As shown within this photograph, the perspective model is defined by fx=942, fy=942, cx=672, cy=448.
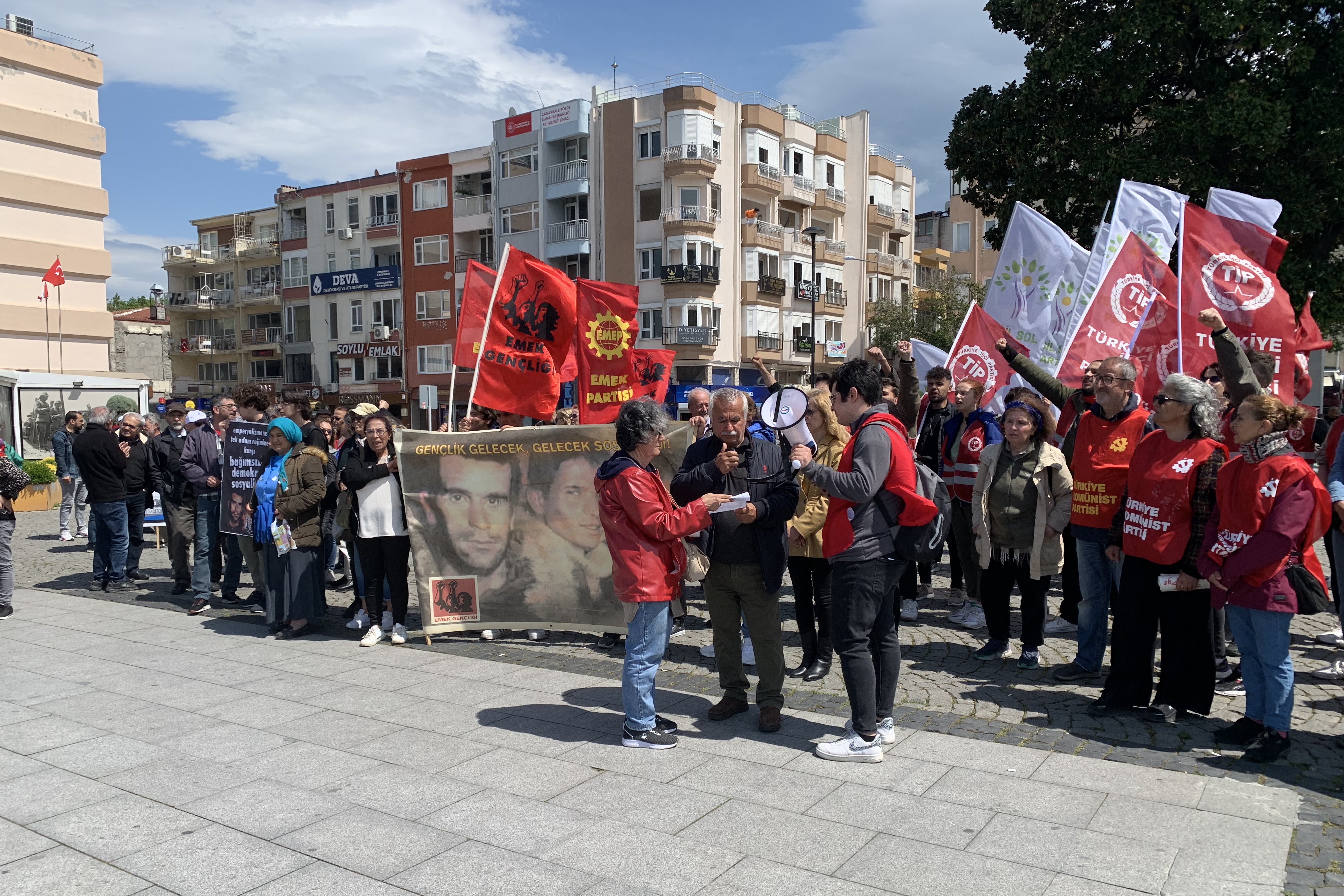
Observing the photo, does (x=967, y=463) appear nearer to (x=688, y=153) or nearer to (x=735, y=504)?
(x=735, y=504)

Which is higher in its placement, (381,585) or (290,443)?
(290,443)

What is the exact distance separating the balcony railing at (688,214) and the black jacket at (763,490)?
40584mm

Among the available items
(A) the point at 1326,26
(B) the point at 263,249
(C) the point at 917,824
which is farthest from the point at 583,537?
(B) the point at 263,249

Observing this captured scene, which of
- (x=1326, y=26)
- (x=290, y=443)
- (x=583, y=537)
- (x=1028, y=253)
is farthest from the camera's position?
(x=1326, y=26)

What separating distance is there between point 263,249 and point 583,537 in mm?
60749

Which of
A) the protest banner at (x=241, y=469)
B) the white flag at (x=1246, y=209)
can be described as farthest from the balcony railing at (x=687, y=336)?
the white flag at (x=1246, y=209)

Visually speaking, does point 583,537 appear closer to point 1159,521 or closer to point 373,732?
point 373,732

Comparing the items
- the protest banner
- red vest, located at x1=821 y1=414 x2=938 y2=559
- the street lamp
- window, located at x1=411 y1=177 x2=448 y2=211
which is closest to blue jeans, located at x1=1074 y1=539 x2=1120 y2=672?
red vest, located at x1=821 y1=414 x2=938 y2=559

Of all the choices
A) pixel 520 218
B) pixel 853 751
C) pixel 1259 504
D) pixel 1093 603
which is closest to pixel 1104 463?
pixel 1093 603

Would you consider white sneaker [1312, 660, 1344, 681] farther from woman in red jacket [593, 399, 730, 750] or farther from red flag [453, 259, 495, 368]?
red flag [453, 259, 495, 368]

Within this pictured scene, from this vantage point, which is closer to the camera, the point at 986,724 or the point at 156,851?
the point at 156,851

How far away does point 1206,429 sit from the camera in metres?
5.24

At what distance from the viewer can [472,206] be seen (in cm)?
5109

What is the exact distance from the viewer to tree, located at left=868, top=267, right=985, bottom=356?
43344 mm
